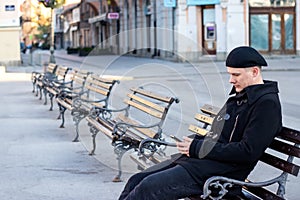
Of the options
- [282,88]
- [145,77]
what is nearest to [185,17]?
[145,77]

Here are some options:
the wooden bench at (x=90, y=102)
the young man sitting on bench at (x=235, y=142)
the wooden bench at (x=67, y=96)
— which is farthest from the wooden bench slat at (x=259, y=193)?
the wooden bench at (x=67, y=96)

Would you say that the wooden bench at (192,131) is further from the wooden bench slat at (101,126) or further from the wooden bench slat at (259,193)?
the wooden bench slat at (101,126)

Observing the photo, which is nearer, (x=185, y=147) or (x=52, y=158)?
(x=185, y=147)

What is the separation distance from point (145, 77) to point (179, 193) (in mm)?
22105

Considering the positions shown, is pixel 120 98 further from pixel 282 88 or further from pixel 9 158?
pixel 9 158

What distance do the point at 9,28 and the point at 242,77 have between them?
34605 millimetres

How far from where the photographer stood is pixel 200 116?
20.8 feet

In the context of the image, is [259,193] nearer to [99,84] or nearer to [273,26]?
[99,84]

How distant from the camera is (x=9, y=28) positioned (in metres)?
38.2

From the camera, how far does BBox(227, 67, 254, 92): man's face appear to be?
4.85m

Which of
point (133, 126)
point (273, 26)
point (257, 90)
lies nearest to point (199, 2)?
point (273, 26)

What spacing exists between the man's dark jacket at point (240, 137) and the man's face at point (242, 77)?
5 cm

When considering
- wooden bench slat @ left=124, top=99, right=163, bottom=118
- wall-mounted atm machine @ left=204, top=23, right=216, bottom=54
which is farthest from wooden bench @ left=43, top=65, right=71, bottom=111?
wall-mounted atm machine @ left=204, top=23, right=216, bottom=54

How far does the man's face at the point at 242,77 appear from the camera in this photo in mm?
4848
